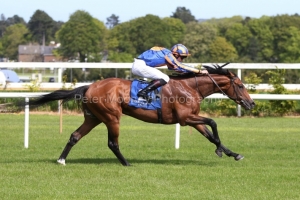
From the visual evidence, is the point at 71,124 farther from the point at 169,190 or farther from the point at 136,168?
the point at 169,190

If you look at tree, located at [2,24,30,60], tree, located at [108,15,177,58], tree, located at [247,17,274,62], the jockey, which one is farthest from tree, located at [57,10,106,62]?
the jockey

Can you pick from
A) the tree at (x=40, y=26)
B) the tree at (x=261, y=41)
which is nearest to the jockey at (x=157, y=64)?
the tree at (x=261, y=41)

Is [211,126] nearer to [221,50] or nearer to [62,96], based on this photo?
[62,96]

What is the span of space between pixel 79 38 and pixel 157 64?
63.6m

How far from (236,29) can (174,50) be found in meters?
87.1

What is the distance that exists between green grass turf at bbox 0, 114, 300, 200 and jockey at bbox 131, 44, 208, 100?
114cm

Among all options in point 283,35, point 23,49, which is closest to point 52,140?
point 283,35

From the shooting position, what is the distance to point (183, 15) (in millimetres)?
151000

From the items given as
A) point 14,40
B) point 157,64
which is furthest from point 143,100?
point 14,40

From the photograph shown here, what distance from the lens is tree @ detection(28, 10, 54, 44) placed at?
130m

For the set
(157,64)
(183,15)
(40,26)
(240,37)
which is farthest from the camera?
(183,15)

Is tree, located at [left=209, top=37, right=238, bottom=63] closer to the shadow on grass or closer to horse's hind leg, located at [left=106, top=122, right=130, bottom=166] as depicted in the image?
the shadow on grass

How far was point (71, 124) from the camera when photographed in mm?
17422

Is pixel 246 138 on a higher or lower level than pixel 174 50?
lower
